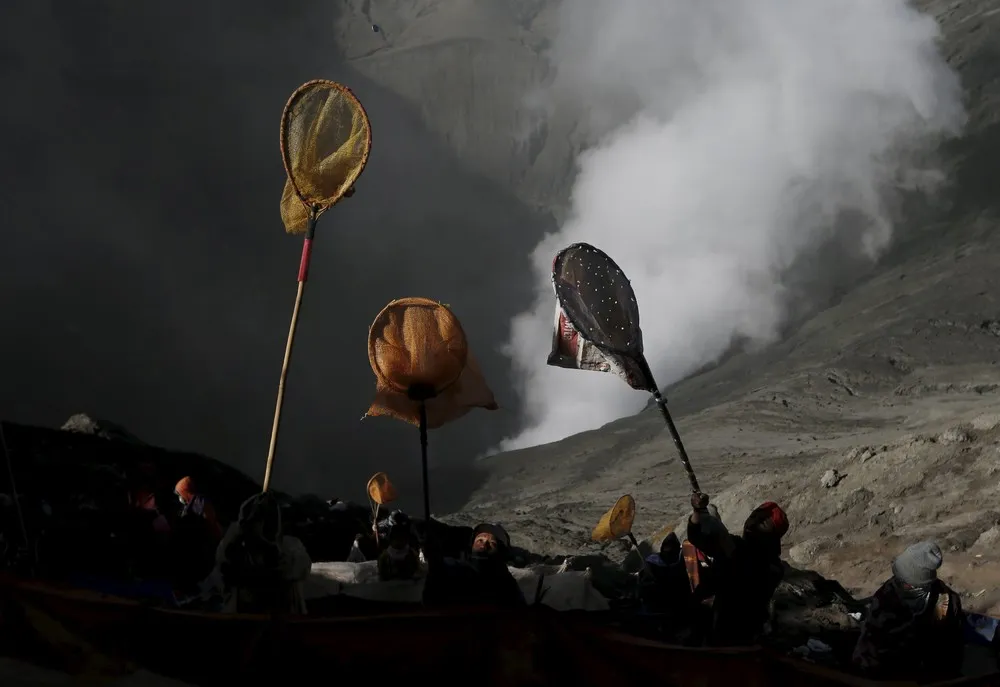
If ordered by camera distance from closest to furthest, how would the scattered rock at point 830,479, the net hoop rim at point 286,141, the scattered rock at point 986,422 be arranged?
the net hoop rim at point 286,141 < the scattered rock at point 986,422 < the scattered rock at point 830,479

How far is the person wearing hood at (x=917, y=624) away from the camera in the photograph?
10.9ft

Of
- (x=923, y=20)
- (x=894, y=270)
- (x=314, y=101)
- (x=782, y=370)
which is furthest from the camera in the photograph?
(x=923, y=20)

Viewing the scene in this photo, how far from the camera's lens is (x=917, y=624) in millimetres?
3342

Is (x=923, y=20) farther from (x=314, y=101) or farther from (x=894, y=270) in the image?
(x=314, y=101)

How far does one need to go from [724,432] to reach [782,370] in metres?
4.70

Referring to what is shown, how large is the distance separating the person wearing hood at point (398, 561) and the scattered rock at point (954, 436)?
27.4 feet

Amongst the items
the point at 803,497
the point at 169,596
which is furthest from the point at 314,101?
the point at 803,497

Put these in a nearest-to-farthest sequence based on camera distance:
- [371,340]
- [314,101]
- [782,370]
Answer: [314,101]
[371,340]
[782,370]

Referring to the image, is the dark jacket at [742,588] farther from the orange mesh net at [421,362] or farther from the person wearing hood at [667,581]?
the orange mesh net at [421,362]

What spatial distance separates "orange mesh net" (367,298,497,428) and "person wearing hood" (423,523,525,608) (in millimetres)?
1034

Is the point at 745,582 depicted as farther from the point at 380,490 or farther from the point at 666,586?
the point at 380,490

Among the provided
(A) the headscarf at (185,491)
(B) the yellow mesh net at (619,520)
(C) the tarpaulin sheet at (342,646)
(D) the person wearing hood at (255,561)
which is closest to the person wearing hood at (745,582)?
(C) the tarpaulin sheet at (342,646)

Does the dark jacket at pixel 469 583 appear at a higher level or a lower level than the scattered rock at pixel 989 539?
lower

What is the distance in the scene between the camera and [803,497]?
39.0ft
